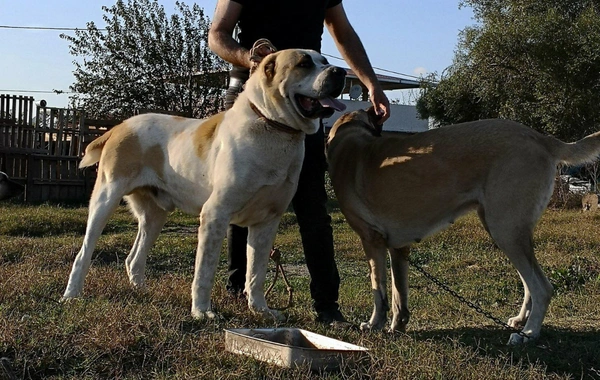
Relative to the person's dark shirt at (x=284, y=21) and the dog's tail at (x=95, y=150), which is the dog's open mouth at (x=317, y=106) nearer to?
the person's dark shirt at (x=284, y=21)

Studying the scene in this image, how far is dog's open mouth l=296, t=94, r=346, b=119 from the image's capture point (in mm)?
4223

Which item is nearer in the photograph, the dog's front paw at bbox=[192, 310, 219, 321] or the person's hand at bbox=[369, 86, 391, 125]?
the dog's front paw at bbox=[192, 310, 219, 321]

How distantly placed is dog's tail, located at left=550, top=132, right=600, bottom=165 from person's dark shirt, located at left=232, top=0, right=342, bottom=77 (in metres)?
1.70

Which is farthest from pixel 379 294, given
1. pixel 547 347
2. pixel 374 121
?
pixel 374 121

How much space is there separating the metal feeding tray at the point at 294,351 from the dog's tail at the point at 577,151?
1.88 m

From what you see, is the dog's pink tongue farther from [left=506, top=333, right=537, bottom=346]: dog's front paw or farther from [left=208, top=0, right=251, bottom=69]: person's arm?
[left=506, top=333, right=537, bottom=346]: dog's front paw

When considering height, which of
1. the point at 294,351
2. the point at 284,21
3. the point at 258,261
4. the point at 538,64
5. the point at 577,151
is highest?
the point at 538,64

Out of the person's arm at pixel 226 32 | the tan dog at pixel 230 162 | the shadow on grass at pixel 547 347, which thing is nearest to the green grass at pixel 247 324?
the shadow on grass at pixel 547 347

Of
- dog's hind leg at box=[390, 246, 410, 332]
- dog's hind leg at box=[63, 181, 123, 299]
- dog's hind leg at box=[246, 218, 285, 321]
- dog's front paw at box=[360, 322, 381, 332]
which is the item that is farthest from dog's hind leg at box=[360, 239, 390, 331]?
dog's hind leg at box=[63, 181, 123, 299]

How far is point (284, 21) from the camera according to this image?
5.00 metres

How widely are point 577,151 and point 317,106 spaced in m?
1.65

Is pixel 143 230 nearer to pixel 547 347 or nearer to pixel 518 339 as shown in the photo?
pixel 518 339

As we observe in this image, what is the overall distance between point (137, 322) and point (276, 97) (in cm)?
145

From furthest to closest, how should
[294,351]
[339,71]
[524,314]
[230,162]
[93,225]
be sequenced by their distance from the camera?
[93,225] → [524,314] → [230,162] → [339,71] → [294,351]
